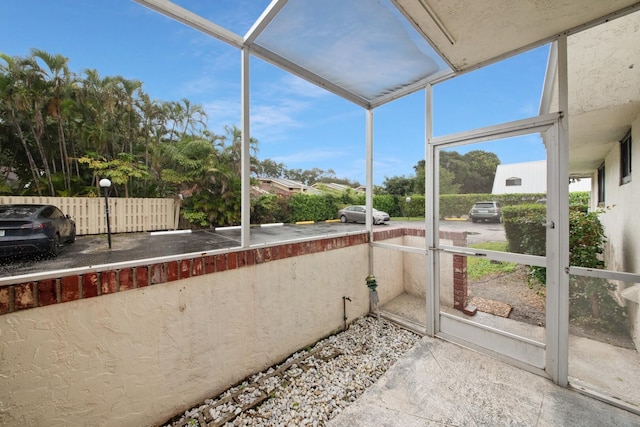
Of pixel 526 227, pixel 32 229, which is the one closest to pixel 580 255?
pixel 526 227

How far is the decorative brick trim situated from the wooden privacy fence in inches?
19.2

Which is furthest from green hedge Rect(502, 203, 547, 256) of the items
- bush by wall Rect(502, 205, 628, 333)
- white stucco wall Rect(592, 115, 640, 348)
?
white stucco wall Rect(592, 115, 640, 348)

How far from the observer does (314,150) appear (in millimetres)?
3768

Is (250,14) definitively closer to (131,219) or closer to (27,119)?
(27,119)

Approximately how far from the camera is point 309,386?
2145mm

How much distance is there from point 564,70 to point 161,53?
3.58 metres

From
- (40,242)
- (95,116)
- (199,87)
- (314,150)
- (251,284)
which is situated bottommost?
(251,284)

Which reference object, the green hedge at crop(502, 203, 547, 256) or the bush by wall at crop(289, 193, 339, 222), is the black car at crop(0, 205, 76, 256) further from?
the green hedge at crop(502, 203, 547, 256)

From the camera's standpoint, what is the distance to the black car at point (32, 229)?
1318mm

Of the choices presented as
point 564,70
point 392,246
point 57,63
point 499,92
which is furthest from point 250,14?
point 392,246

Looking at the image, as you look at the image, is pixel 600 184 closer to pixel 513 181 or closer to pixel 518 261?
pixel 513 181

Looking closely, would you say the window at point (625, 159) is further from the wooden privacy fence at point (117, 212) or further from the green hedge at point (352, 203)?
the wooden privacy fence at point (117, 212)

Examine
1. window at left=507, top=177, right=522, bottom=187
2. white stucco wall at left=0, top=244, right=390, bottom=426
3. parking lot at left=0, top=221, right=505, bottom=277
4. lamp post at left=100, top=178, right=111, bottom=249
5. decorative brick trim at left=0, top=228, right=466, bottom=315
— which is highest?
window at left=507, top=177, right=522, bottom=187

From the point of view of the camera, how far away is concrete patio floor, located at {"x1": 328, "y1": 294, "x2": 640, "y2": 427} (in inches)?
68.4
